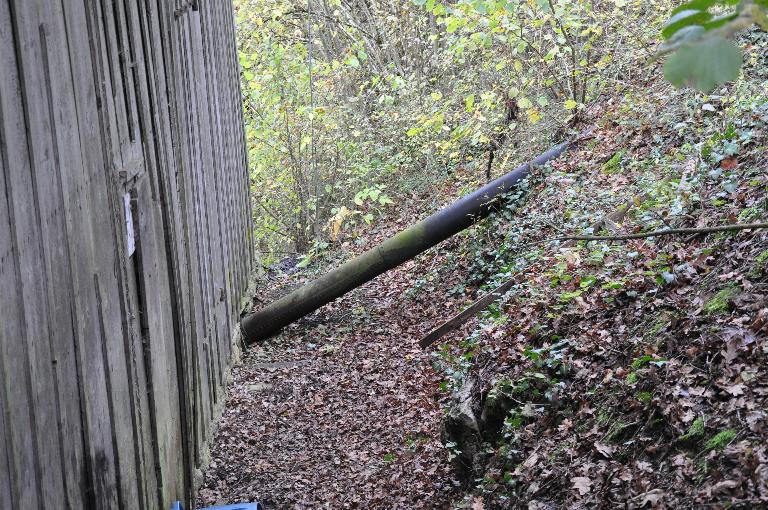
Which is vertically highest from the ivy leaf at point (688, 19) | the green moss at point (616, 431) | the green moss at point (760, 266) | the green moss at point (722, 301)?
the ivy leaf at point (688, 19)

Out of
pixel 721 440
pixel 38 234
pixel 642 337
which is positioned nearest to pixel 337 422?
pixel 642 337

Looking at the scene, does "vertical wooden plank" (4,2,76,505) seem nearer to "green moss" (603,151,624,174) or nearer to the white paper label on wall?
the white paper label on wall

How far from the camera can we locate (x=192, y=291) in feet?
22.1

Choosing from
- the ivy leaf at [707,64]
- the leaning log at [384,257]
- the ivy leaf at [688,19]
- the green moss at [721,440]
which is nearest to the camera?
the ivy leaf at [707,64]

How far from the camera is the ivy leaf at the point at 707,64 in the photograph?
4.39 feet

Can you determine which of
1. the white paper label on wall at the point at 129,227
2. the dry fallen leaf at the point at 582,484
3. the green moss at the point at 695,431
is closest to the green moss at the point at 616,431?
the dry fallen leaf at the point at 582,484

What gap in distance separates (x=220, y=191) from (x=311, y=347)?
2.43m

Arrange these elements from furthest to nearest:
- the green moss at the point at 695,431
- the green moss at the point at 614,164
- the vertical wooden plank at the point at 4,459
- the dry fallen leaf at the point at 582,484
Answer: the green moss at the point at 614,164, the dry fallen leaf at the point at 582,484, the green moss at the point at 695,431, the vertical wooden plank at the point at 4,459

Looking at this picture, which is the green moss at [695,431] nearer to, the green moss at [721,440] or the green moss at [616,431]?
the green moss at [721,440]

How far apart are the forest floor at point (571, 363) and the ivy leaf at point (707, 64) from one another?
254cm

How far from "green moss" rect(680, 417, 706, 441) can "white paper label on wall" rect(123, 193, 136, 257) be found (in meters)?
3.40

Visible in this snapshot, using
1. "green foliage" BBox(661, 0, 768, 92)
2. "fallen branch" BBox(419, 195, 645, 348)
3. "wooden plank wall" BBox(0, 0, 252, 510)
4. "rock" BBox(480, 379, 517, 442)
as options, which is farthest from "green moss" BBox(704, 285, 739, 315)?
"wooden plank wall" BBox(0, 0, 252, 510)

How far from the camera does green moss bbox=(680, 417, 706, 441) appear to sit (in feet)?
12.8

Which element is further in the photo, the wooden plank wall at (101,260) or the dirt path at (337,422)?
the dirt path at (337,422)
